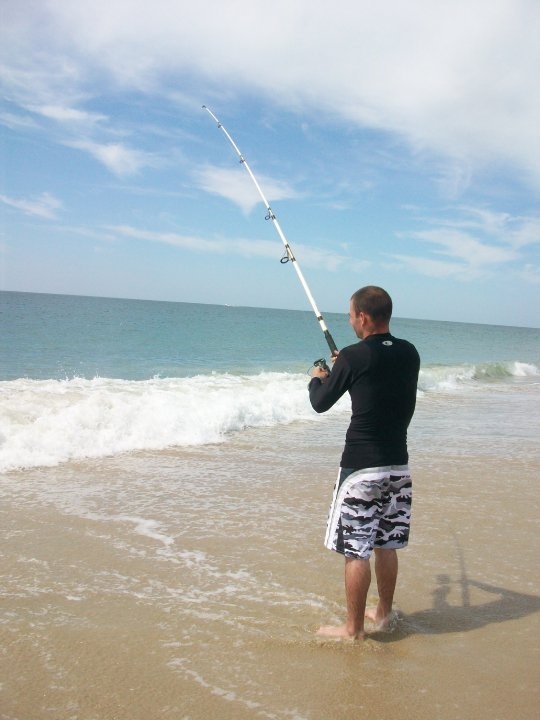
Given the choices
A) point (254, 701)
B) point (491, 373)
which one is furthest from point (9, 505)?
point (491, 373)

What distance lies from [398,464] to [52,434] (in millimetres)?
5383

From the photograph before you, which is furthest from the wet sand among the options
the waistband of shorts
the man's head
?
the man's head

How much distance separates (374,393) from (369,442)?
0.25 m

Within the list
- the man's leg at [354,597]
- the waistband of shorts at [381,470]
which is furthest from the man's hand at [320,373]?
the man's leg at [354,597]

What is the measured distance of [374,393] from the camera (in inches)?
115

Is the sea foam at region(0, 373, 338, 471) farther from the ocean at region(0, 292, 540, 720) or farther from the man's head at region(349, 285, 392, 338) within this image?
the man's head at region(349, 285, 392, 338)

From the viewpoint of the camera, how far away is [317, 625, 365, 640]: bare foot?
9.96 feet

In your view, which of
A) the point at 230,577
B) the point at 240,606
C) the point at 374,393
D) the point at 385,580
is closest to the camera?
the point at 374,393

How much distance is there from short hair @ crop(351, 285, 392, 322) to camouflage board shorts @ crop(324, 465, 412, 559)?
2.50 feet

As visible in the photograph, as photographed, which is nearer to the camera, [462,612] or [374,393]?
[374,393]

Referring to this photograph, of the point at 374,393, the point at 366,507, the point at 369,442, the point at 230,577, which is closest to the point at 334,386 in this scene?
the point at 374,393

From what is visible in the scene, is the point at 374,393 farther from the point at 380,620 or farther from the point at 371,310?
the point at 380,620

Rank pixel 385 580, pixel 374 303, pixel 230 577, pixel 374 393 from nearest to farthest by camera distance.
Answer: pixel 374 393
pixel 374 303
pixel 385 580
pixel 230 577

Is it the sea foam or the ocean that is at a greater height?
the sea foam
